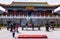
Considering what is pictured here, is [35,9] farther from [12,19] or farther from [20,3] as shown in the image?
[12,19]

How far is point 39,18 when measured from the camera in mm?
41625

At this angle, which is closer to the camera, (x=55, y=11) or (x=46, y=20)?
(x=46, y=20)

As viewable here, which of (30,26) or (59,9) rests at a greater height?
(59,9)

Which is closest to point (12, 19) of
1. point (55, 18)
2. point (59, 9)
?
point (55, 18)

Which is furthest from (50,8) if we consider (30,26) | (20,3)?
(30,26)

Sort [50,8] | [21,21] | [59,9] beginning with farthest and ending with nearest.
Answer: [50,8] < [59,9] < [21,21]

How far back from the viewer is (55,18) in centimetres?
4091

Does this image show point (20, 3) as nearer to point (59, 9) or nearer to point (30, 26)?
point (59, 9)

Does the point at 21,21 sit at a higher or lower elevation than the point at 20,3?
lower

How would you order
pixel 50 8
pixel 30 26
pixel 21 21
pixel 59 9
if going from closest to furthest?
pixel 30 26 → pixel 21 21 → pixel 59 9 → pixel 50 8

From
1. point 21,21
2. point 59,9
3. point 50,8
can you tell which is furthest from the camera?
point 50,8

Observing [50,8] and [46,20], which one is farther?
[50,8]

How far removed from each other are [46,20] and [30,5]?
9.99 meters

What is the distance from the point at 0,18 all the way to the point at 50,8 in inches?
475
